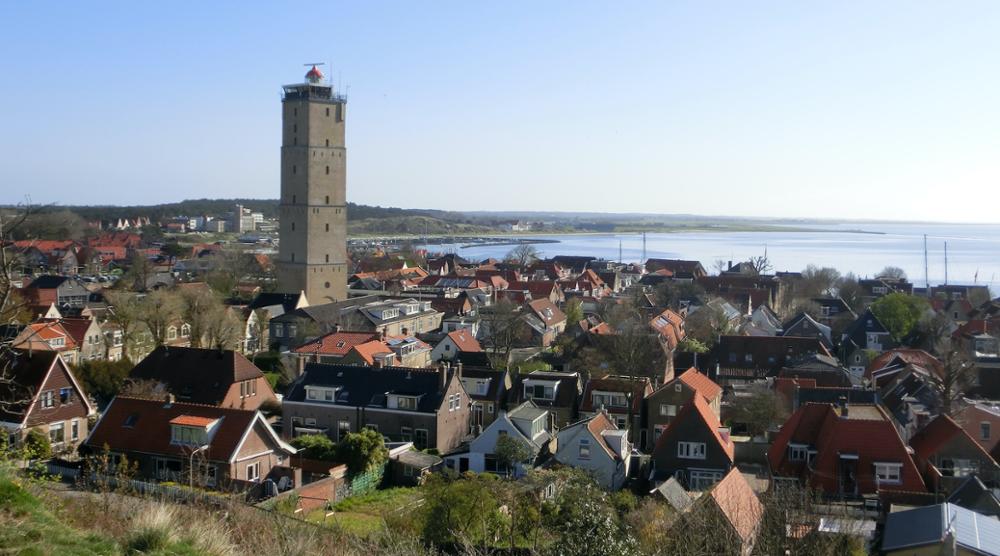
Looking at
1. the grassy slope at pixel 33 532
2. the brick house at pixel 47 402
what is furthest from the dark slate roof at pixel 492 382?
the grassy slope at pixel 33 532

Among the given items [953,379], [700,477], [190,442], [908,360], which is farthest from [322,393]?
[908,360]

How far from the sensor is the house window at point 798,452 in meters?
20.7

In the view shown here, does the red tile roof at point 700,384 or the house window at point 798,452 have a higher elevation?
the red tile roof at point 700,384

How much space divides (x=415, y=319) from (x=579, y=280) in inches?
1083

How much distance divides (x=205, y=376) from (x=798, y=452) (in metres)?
15.8

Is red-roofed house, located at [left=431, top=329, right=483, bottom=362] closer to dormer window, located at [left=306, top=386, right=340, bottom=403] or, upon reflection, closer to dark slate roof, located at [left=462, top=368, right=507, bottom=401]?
dark slate roof, located at [left=462, top=368, right=507, bottom=401]

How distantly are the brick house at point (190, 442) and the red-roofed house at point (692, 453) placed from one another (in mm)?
8672

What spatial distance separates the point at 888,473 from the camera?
1939 centimetres

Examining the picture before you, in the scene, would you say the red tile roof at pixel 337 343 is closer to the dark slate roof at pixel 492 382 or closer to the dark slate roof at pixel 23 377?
the dark slate roof at pixel 492 382

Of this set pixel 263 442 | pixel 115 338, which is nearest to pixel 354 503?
pixel 263 442

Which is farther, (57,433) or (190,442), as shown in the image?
(57,433)

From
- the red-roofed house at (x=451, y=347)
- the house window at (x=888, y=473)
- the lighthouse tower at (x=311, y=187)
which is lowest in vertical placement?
the house window at (x=888, y=473)

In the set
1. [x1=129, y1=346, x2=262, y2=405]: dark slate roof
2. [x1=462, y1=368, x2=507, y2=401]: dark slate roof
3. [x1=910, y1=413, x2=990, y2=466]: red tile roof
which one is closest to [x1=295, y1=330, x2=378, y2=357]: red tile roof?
[x1=129, y1=346, x2=262, y2=405]: dark slate roof

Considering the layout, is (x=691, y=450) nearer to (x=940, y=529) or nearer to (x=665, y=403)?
(x=665, y=403)
